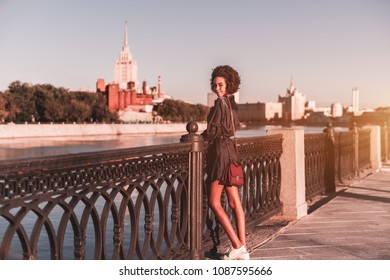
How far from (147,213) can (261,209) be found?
8.19ft

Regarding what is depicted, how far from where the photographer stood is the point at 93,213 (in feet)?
10.8

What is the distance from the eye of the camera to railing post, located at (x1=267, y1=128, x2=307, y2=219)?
21.6 feet

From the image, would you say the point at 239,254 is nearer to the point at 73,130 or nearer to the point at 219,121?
the point at 219,121

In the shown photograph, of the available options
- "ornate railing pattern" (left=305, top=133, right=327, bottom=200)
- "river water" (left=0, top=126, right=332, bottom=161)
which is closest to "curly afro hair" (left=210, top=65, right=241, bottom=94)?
"ornate railing pattern" (left=305, top=133, right=327, bottom=200)

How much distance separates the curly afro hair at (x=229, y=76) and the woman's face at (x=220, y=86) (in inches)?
0.9

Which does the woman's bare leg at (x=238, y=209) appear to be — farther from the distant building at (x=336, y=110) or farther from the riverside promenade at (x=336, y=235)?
the distant building at (x=336, y=110)

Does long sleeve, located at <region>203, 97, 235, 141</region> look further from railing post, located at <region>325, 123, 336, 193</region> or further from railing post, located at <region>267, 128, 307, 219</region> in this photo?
railing post, located at <region>325, 123, 336, 193</region>

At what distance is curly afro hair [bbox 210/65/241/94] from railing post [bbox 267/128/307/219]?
8.15ft

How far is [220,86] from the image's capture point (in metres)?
4.11

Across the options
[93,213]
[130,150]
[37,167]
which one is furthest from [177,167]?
[37,167]

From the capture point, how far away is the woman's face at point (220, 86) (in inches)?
162

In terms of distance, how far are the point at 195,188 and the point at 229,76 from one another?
888mm

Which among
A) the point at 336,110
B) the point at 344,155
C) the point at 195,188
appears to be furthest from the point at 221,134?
the point at 336,110
